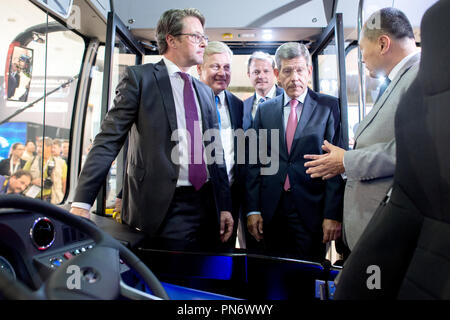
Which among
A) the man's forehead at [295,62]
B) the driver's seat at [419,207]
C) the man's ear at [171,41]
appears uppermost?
the man's ear at [171,41]

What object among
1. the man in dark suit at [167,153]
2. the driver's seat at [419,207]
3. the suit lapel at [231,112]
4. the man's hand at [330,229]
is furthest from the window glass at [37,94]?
the driver's seat at [419,207]

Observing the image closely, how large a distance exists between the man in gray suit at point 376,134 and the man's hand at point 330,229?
24 cm

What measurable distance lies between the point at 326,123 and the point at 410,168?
1.43 metres

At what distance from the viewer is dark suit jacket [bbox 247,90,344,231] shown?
191 centimetres

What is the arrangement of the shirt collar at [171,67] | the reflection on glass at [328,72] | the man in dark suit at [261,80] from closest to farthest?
the shirt collar at [171,67], the man in dark suit at [261,80], the reflection on glass at [328,72]

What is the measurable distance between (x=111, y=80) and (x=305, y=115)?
1659mm

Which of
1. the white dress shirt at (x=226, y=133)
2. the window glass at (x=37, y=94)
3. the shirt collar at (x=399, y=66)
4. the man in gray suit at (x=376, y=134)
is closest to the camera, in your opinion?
the man in gray suit at (x=376, y=134)

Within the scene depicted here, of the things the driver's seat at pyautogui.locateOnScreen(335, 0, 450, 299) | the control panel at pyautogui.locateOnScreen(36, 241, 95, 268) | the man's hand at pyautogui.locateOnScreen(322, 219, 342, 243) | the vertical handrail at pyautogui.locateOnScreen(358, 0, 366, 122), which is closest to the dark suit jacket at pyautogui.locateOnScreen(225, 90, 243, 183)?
the man's hand at pyautogui.locateOnScreen(322, 219, 342, 243)

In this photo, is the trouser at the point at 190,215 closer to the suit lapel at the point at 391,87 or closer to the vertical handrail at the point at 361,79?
the suit lapel at the point at 391,87

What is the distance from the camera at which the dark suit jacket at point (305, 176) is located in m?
1.91

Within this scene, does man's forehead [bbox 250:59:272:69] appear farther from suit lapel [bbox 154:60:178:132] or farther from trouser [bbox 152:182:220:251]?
trouser [bbox 152:182:220:251]

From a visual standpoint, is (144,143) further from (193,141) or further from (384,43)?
(384,43)

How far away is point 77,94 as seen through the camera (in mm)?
3527
